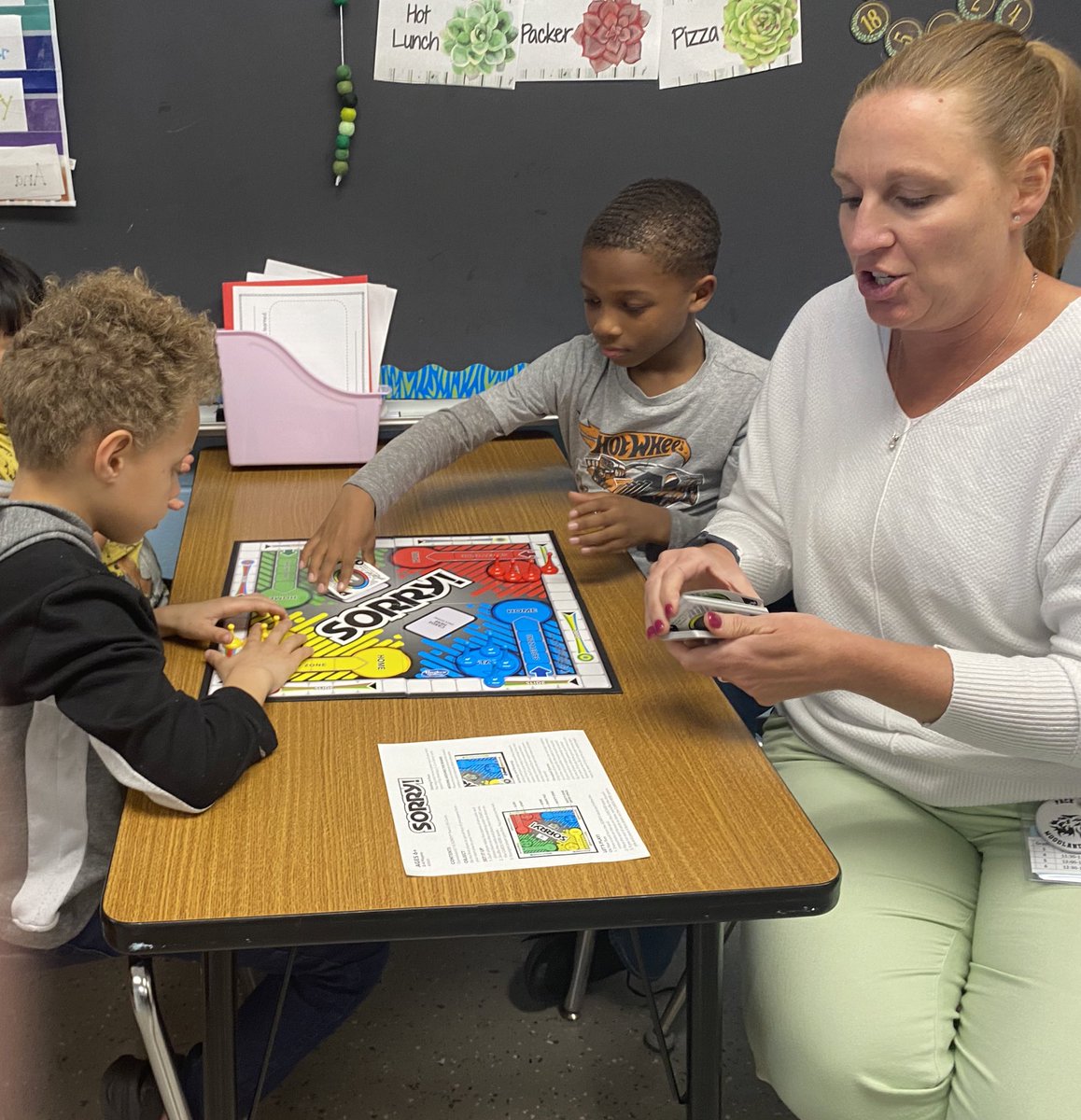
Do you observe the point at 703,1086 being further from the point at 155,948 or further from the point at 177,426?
the point at 177,426

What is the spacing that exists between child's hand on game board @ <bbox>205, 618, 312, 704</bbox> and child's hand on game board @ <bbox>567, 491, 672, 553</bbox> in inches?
14.8

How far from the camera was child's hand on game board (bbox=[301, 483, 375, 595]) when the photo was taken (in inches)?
52.4

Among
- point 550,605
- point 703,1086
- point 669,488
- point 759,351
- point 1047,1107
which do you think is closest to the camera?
point 1047,1107

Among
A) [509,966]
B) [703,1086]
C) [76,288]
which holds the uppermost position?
[76,288]

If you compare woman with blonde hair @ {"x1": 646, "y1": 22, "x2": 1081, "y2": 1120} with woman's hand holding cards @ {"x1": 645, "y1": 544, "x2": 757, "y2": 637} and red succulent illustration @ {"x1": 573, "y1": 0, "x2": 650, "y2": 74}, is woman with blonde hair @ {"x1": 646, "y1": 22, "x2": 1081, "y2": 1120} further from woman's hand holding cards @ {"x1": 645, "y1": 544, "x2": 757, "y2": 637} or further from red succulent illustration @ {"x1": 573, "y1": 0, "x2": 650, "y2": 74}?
red succulent illustration @ {"x1": 573, "y1": 0, "x2": 650, "y2": 74}

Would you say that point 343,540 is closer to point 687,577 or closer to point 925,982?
point 687,577

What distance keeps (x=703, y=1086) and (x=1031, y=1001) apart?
29cm

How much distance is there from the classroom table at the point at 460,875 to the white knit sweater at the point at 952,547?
19 cm

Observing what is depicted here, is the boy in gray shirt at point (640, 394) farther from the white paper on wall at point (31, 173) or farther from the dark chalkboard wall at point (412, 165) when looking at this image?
the white paper on wall at point (31, 173)

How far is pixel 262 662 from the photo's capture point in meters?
1.10

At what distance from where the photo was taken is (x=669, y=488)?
1.62 meters

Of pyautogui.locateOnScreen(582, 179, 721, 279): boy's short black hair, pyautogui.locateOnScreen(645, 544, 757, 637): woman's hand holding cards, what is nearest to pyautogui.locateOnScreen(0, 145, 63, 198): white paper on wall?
pyautogui.locateOnScreen(582, 179, 721, 279): boy's short black hair

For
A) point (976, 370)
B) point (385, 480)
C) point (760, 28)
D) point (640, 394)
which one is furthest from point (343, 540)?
point (760, 28)

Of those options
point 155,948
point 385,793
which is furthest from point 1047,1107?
point 155,948
